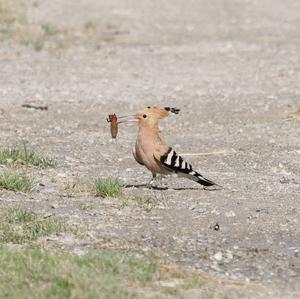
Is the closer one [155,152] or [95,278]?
[95,278]

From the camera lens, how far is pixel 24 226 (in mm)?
7395

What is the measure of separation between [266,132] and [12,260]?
643 centimetres

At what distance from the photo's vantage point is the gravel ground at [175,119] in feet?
24.1

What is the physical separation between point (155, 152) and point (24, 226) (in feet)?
4.99

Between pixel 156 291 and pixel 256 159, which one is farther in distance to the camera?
pixel 256 159

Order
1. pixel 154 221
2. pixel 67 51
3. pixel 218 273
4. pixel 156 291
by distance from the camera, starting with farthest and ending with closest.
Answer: pixel 67 51 < pixel 154 221 < pixel 218 273 < pixel 156 291

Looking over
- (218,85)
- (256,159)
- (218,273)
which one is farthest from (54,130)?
(218,273)

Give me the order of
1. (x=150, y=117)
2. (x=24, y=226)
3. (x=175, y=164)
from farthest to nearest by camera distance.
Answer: (x=150, y=117), (x=175, y=164), (x=24, y=226)

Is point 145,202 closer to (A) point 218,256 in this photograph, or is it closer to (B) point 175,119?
(A) point 218,256

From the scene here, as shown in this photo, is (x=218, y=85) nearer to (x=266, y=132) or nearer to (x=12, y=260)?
(x=266, y=132)

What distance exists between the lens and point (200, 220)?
7.88 metres

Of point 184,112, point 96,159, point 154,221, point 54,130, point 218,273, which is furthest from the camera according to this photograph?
point 184,112

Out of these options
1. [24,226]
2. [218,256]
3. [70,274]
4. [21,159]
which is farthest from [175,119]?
[70,274]

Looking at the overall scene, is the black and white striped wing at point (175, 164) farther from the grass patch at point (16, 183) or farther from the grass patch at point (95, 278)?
the grass patch at point (95, 278)
